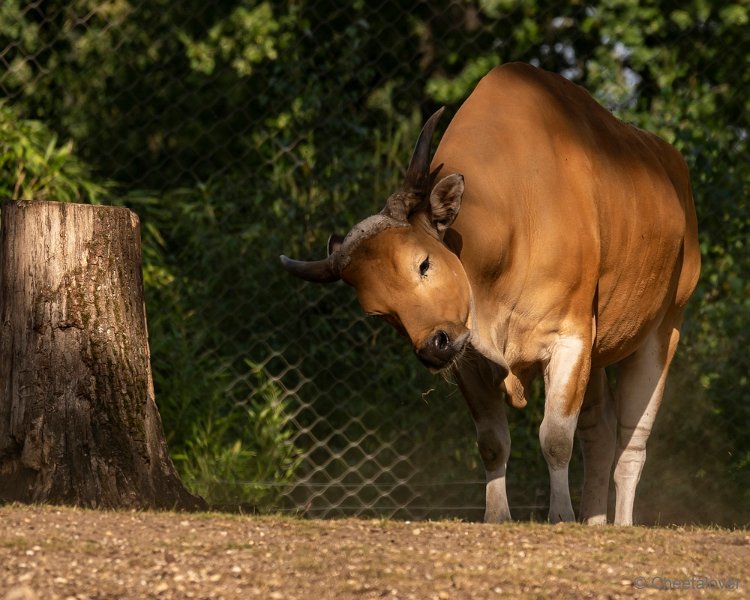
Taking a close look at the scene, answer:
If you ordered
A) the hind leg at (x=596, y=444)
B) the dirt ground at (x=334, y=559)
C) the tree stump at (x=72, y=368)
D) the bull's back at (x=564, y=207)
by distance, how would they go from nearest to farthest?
1. the dirt ground at (x=334, y=559)
2. the tree stump at (x=72, y=368)
3. the bull's back at (x=564, y=207)
4. the hind leg at (x=596, y=444)

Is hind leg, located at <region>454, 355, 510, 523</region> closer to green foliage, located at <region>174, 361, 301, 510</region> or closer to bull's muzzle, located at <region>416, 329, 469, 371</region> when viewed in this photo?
bull's muzzle, located at <region>416, 329, 469, 371</region>

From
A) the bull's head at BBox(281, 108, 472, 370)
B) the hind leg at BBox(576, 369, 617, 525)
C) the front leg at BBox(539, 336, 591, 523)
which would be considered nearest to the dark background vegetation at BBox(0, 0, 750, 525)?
the hind leg at BBox(576, 369, 617, 525)

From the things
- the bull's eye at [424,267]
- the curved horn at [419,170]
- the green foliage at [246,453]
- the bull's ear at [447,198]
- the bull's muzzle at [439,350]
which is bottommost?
the green foliage at [246,453]

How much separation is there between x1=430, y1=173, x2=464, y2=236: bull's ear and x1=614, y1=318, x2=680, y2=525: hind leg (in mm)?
1694

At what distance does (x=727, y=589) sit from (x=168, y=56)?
574 cm

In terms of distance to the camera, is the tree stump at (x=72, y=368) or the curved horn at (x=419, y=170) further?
the curved horn at (x=419, y=170)

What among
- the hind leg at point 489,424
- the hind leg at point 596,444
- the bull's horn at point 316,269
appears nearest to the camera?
the bull's horn at point 316,269

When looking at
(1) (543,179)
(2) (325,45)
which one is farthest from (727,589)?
(2) (325,45)

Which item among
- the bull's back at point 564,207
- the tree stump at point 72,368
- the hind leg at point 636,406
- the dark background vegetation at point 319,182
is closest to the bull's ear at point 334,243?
the bull's back at point 564,207

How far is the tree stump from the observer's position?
17.7 feet

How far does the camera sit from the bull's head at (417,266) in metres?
5.47

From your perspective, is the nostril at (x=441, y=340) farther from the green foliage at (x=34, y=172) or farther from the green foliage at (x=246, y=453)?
the green foliage at (x=34, y=172)

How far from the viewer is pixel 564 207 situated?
6.00 metres

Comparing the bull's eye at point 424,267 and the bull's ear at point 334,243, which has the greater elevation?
the bull's ear at point 334,243
